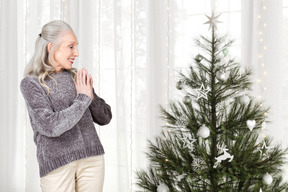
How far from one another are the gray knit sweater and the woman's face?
0.05 meters

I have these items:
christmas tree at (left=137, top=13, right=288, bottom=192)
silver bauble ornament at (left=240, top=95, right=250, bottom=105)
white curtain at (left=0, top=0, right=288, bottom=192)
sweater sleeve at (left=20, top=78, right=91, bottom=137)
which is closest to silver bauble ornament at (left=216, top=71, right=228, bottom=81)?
christmas tree at (left=137, top=13, right=288, bottom=192)

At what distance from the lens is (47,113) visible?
155cm

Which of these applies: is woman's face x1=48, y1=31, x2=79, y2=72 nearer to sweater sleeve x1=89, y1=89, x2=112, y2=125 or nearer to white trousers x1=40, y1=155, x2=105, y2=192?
sweater sleeve x1=89, y1=89, x2=112, y2=125

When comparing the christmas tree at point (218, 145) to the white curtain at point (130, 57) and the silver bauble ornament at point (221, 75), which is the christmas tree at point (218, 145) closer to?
the silver bauble ornament at point (221, 75)

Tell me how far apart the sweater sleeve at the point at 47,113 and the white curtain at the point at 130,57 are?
86 cm

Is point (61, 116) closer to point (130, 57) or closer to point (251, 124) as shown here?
point (251, 124)

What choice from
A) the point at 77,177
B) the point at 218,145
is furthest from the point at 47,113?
the point at 218,145

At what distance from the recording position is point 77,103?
5.20 ft

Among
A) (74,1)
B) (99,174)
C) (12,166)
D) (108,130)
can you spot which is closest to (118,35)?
(74,1)

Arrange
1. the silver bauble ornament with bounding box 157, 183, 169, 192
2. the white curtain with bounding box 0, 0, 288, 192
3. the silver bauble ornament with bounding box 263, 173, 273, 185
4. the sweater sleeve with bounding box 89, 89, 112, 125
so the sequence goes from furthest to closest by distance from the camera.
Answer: the white curtain with bounding box 0, 0, 288, 192 < the sweater sleeve with bounding box 89, 89, 112, 125 < the silver bauble ornament with bounding box 157, 183, 169, 192 < the silver bauble ornament with bounding box 263, 173, 273, 185

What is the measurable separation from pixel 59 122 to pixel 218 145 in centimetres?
66

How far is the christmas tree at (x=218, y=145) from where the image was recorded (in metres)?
1.40

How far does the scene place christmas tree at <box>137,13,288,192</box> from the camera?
55.2 inches

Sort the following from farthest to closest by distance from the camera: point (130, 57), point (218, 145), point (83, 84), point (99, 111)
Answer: point (130, 57)
point (99, 111)
point (83, 84)
point (218, 145)
